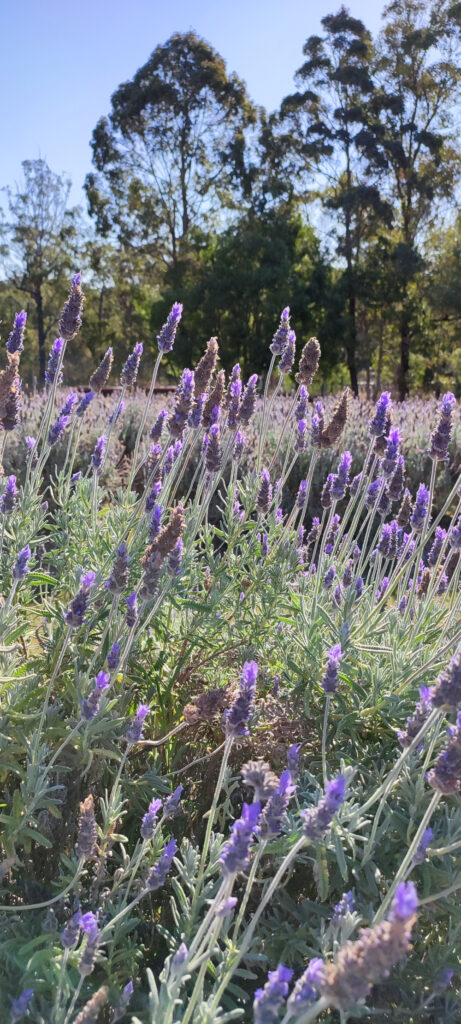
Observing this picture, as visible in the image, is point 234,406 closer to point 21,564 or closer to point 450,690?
point 21,564

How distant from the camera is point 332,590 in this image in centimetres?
265

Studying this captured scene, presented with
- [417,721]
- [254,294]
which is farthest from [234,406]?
[254,294]

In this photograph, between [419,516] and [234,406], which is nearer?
[419,516]

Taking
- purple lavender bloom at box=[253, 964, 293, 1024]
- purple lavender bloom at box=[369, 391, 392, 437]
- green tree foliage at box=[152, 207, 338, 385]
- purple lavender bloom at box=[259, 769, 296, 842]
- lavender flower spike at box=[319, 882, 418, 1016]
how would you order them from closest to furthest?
lavender flower spike at box=[319, 882, 418, 1016] → purple lavender bloom at box=[253, 964, 293, 1024] → purple lavender bloom at box=[259, 769, 296, 842] → purple lavender bloom at box=[369, 391, 392, 437] → green tree foliage at box=[152, 207, 338, 385]

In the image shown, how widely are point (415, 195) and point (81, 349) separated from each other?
20800 millimetres

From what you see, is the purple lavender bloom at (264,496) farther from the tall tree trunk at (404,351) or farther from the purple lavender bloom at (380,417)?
the tall tree trunk at (404,351)

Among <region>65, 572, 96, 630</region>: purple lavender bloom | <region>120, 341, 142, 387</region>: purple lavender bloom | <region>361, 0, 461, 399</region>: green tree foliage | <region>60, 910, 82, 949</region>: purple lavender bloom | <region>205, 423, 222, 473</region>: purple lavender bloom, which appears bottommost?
<region>60, 910, 82, 949</region>: purple lavender bloom

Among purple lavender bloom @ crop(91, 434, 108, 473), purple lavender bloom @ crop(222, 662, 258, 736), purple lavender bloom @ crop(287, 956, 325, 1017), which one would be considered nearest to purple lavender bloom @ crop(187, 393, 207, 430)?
purple lavender bloom @ crop(91, 434, 108, 473)

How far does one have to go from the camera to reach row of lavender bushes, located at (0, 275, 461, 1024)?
1358 mm

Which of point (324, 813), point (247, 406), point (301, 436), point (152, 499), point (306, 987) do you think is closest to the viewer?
point (306, 987)

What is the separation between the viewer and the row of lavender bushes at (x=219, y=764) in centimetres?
136

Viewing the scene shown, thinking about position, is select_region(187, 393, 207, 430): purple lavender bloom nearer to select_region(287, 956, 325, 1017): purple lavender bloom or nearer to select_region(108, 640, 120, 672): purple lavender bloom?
select_region(108, 640, 120, 672): purple lavender bloom

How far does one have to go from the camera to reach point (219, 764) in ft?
7.76

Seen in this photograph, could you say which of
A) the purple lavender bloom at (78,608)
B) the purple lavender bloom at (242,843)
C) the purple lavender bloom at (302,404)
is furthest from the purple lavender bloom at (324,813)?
the purple lavender bloom at (302,404)
